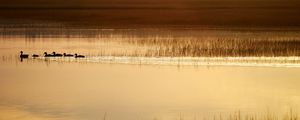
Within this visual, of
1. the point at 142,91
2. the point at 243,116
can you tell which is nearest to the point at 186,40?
the point at 142,91

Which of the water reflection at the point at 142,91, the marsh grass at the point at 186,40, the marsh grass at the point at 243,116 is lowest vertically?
the marsh grass at the point at 243,116

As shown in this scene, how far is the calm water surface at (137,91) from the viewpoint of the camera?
13.0 meters

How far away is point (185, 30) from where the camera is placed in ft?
104

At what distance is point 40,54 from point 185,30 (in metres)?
10.9

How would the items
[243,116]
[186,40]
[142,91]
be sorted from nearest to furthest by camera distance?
[243,116]
[142,91]
[186,40]

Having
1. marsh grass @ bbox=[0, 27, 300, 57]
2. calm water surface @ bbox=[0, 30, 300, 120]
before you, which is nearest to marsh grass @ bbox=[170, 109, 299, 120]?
calm water surface @ bbox=[0, 30, 300, 120]

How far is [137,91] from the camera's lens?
15.5 meters

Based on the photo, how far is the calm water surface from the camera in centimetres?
1298

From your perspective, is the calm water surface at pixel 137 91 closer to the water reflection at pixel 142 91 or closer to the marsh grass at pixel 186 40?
the water reflection at pixel 142 91

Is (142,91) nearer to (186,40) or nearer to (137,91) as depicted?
(137,91)

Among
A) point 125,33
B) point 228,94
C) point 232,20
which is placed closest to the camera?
point 228,94

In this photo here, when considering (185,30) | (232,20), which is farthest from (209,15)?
(185,30)

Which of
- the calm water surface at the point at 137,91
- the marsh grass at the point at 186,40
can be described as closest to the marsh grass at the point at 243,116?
the calm water surface at the point at 137,91

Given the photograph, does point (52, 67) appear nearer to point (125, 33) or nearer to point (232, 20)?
point (125, 33)
